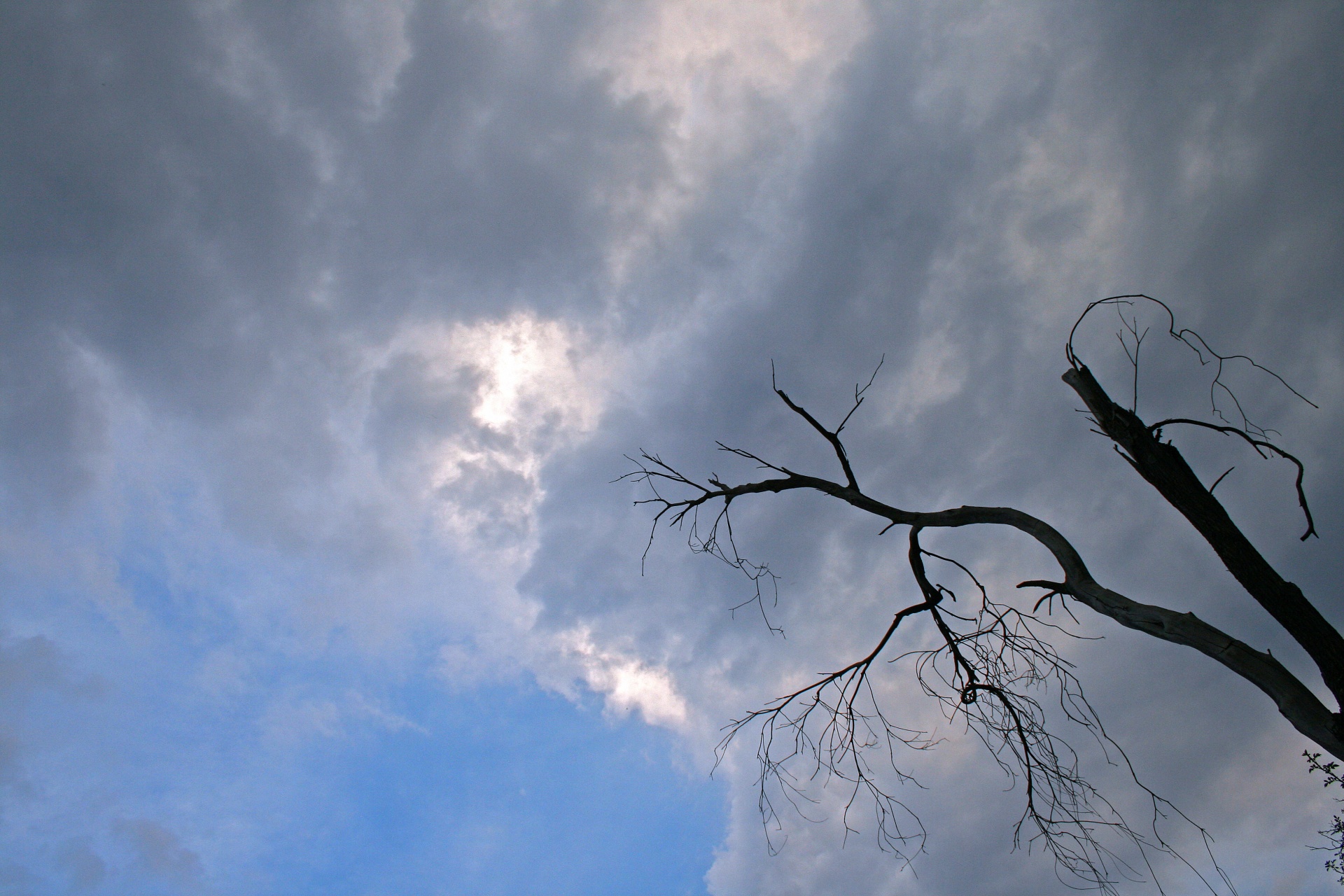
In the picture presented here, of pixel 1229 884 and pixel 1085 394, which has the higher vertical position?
pixel 1085 394

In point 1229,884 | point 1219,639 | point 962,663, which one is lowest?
Result: point 1229,884

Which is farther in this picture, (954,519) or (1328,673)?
(954,519)

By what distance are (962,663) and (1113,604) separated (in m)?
1.58

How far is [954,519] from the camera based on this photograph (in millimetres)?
4746

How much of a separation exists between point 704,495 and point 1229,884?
4.18 m

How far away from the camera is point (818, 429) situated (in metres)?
5.47

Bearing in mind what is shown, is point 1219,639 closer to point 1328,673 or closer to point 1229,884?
point 1328,673

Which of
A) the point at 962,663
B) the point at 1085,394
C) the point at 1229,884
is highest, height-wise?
the point at 1085,394

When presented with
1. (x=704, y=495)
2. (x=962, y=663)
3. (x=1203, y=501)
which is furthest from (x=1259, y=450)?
(x=704, y=495)

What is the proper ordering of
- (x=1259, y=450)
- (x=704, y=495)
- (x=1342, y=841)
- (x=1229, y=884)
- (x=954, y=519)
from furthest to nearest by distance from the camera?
(x=1342, y=841) < (x=704, y=495) < (x=954, y=519) < (x=1259, y=450) < (x=1229, y=884)

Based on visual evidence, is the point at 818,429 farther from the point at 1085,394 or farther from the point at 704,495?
the point at 1085,394

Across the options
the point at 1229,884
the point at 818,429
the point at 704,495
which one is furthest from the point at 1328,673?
the point at 704,495

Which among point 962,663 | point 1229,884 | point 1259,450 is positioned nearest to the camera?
point 1229,884

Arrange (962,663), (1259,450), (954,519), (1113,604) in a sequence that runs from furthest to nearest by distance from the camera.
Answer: (962,663), (954,519), (1259,450), (1113,604)
